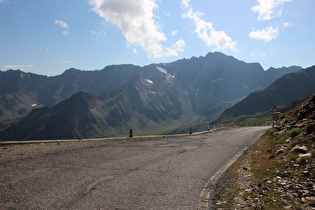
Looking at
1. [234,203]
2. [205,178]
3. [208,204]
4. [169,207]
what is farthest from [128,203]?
[205,178]

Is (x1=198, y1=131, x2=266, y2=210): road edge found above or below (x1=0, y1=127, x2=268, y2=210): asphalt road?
below

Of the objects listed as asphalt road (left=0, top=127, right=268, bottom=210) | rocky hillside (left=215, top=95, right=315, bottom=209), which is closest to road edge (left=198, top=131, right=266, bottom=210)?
asphalt road (left=0, top=127, right=268, bottom=210)

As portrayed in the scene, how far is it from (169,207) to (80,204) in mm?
2528

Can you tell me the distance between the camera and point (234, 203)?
21.7 feet

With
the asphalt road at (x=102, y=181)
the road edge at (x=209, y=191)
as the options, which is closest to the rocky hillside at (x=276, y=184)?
the road edge at (x=209, y=191)

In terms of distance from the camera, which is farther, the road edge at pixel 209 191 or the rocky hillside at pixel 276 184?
the road edge at pixel 209 191

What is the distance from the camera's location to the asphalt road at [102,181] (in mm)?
6473

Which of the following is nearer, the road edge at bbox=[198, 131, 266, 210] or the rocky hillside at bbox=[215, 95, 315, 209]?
the rocky hillside at bbox=[215, 95, 315, 209]

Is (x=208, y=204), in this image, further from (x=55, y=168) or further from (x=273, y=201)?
(x=55, y=168)

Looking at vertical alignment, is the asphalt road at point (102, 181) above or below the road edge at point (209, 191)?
above

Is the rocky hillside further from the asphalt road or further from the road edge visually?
the asphalt road

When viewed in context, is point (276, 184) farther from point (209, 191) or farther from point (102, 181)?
point (102, 181)

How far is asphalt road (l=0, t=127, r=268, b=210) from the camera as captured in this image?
6.47 m

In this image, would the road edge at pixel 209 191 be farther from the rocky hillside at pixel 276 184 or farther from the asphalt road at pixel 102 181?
the rocky hillside at pixel 276 184
